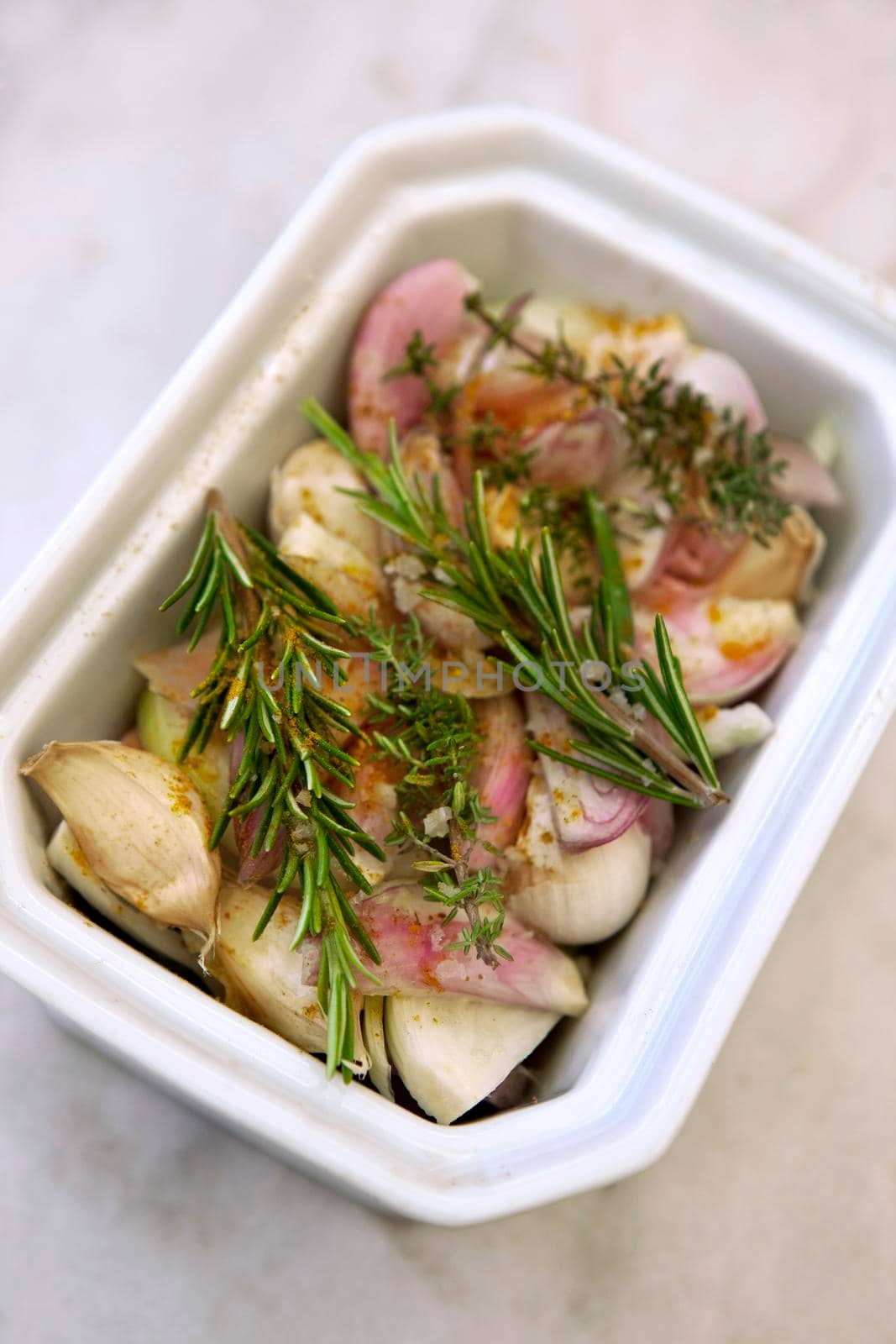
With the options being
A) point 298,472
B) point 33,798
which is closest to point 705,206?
point 298,472

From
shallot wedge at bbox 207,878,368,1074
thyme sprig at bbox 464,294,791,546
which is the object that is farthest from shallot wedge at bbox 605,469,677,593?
shallot wedge at bbox 207,878,368,1074

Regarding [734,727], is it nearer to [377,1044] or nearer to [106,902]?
[377,1044]

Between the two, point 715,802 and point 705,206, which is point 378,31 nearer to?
point 705,206

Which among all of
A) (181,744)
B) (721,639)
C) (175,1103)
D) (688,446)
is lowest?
(175,1103)

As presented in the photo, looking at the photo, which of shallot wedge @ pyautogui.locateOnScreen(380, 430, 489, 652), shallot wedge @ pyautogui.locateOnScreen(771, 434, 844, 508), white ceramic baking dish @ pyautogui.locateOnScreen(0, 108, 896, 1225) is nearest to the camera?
white ceramic baking dish @ pyautogui.locateOnScreen(0, 108, 896, 1225)

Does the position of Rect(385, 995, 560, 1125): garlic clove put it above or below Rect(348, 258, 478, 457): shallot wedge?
below

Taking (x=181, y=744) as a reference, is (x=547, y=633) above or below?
above

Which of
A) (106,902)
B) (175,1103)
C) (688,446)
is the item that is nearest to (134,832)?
(106,902)

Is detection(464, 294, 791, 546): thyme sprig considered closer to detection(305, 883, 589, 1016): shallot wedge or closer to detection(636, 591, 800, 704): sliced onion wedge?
detection(636, 591, 800, 704): sliced onion wedge

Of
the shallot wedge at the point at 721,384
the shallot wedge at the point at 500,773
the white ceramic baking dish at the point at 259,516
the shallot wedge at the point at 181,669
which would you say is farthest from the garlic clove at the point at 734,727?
the shallot wedge at the point at 181,669
